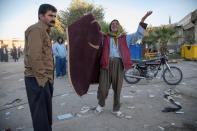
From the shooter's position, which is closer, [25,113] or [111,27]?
[111,27]

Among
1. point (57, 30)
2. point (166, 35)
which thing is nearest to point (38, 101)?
point (166, 35)

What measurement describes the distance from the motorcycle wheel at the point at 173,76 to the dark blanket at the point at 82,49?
4026mm

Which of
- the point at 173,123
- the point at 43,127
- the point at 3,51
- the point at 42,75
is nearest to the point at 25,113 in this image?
the point at 43,127

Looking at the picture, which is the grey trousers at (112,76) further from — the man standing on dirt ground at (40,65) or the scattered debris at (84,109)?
the man standing on dirt ground at (40,65)

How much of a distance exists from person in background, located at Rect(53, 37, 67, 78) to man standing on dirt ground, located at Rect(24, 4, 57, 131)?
6.03 meters

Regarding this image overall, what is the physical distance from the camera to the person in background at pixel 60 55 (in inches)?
323

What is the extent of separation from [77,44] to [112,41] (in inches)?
34.0

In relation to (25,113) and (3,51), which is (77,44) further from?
(3,51)

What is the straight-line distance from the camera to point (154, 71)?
666cm

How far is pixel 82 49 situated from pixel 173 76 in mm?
4388

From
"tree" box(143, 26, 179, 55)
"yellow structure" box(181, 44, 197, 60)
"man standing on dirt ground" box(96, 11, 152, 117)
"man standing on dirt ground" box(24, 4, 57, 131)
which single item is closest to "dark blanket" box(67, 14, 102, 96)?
"man standing on dirt ground" box(96, 11, 152, 117)

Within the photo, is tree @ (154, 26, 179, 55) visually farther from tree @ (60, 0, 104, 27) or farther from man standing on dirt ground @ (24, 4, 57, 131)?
man standing on dirt ground @ (24, 4, 57, 131)

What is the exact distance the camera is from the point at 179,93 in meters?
5.32

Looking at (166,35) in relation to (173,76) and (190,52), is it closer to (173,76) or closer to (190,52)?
(190,52)
